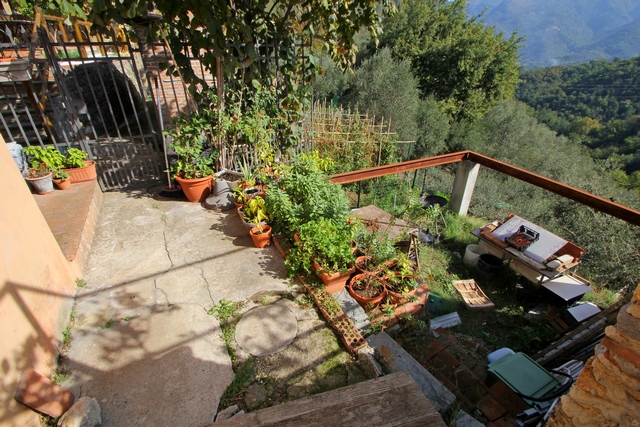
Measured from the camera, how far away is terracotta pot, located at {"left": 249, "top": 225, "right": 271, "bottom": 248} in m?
3.08

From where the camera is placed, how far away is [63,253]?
8.50ft

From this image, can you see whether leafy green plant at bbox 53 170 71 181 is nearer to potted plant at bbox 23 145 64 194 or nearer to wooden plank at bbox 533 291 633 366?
potted plant at bbox 23 145 64 194

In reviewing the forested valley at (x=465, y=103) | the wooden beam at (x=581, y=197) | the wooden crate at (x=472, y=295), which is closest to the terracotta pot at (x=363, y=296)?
the wooden crate at (x=472, y=295)

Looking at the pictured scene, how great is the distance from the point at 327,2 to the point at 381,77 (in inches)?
461

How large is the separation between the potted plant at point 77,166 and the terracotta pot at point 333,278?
3.36 meters

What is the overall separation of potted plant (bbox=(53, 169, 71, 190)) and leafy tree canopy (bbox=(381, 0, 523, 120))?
1749cm

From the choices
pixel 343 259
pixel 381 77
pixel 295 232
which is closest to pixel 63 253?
pixel 295 232

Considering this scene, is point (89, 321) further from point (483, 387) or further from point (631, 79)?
point (631, 79)

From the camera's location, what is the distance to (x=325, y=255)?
2.59 meters

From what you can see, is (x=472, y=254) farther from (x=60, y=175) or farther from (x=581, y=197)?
(x=60, y=175)

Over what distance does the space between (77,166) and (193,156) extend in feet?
4.79

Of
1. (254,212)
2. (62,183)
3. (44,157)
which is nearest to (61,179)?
(62,183)

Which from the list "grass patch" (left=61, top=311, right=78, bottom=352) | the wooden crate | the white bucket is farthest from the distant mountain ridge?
"grass patch" (left=61, top=311, right=78, bottom=352)

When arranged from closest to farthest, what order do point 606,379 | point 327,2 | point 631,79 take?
point 606,379 → point 327,2 → point 631,79
